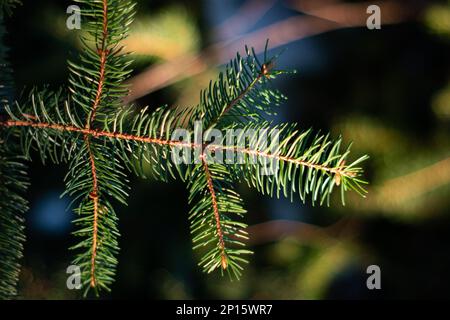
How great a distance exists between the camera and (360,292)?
72.2 inches

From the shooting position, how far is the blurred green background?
1516 millimetres

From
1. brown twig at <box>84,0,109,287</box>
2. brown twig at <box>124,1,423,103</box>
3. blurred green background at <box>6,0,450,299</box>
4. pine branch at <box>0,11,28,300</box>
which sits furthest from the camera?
brown twig at <box>124,1,423,103</box>

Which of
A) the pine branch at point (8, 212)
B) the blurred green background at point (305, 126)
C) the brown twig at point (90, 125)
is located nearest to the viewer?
the brown twig at point (90, 125)

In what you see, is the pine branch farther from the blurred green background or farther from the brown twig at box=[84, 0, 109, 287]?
the blurred green background

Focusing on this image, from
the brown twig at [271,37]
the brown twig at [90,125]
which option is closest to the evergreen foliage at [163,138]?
the brown twig at [90,125]

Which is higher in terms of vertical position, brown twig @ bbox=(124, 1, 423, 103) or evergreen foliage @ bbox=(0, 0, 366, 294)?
brown twig @ bbox=(124, 1, 423, 103)

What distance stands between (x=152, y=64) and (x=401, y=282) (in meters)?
1.10

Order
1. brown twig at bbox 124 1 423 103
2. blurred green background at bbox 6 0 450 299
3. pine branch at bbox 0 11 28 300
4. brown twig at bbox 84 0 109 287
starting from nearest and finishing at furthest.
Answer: brown twig at bbox 84 0 109 287 < pine branch at bbox 0 11 28 300 < blurred green background at bbox 6 0 450 299 < brown twig at bbox 124 1 423 103

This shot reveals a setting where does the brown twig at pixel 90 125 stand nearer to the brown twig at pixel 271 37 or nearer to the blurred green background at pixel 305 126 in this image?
the blurred green background at pixel 305 126

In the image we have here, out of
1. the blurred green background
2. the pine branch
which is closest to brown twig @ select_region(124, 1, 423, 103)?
the blurred green background

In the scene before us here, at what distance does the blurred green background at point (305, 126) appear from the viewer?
1516mm

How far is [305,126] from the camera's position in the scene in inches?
74.2

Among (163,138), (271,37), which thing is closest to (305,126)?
(271,37)

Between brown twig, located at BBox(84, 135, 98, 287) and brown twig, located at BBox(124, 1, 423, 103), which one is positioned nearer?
brown twig, located at BBox(84, 135, 98, 287)
